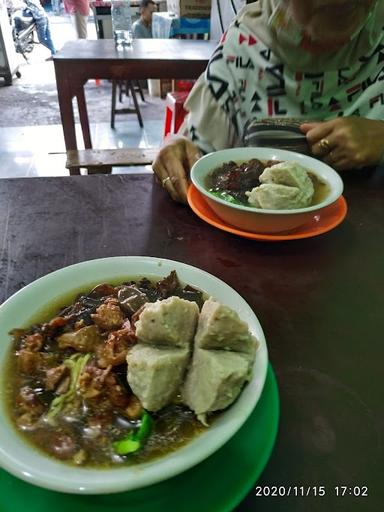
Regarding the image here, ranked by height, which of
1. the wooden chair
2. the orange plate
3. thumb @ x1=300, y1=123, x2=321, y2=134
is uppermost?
thumb @ x1=300, y1=123, x2=321, y2=134

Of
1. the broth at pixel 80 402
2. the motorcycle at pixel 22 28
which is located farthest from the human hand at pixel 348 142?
the motorcycle at pixel 22 28

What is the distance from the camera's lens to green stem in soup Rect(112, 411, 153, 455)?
45 cm

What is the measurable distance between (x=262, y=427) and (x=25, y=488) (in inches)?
10.9

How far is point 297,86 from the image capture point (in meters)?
1.39

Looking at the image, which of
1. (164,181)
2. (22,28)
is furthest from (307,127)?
(22,28)

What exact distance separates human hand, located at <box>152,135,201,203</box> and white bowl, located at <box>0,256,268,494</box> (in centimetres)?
41

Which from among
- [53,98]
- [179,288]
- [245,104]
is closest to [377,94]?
[245,104]

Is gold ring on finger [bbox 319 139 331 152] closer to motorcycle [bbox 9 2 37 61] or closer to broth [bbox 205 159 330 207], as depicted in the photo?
broth [bbox 205 159 330 207]

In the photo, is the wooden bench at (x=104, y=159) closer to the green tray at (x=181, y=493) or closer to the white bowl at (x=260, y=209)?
the white bowl at (x=260, y=209)

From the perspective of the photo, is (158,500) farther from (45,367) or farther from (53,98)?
(53,98)

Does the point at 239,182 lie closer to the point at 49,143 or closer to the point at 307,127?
the point at 307,127

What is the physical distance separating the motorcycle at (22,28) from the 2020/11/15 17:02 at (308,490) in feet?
22.9

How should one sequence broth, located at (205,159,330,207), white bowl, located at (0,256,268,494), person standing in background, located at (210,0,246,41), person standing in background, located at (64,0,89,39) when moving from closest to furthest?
white bowl, located at (0,256,268,494)
broth, located at (205,159,330,207)
person standing in background, located at (210,0,246,41)
person standing in background, located at (64,0,89,39)

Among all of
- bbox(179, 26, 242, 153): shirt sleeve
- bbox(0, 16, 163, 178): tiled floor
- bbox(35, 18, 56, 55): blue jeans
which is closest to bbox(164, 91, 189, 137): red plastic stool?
bbox(0, 16, 163, 178): tiled floor
